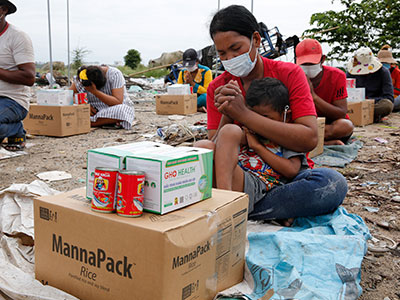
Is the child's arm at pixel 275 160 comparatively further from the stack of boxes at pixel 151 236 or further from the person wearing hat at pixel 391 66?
the person wearing hat at pixel 391 66

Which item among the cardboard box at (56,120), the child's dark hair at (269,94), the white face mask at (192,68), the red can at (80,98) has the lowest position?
the cardboard box at (56,120)

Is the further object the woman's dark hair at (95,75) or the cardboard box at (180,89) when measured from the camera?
the cardboard box at (180,89)

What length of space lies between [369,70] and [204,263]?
597cm

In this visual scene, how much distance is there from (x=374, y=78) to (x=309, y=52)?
10.4 ft

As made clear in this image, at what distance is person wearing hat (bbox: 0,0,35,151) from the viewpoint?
13.2 ft

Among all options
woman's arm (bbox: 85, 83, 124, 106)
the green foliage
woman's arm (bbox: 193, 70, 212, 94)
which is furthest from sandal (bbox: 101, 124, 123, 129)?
the green foliage

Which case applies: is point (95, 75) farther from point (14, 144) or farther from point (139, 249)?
point (139, 249)

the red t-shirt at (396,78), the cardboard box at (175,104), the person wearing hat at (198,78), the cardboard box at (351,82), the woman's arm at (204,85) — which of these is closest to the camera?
the cardboard box at (351,82)

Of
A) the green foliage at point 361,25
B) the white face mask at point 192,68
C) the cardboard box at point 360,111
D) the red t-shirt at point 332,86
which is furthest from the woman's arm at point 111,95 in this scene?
the green foliage at point 361,25

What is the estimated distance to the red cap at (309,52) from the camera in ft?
13.4

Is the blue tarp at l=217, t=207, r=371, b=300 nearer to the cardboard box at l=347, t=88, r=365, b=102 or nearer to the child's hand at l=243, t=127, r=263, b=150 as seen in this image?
the child's hand at l=243, t=127, r=263, b=150

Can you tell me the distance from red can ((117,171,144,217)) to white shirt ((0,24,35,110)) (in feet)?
10.9

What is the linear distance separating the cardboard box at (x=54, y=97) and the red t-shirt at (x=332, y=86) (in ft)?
10.8

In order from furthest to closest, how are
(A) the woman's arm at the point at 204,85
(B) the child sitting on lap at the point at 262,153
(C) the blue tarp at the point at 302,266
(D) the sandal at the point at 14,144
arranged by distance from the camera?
(A) the woman's arm at the point at 204,85, (D) the sandal at the point at 14,144, (B) the child sitting on lap at the point at 262,153, (C) the blue tarp at the point at 302,266
